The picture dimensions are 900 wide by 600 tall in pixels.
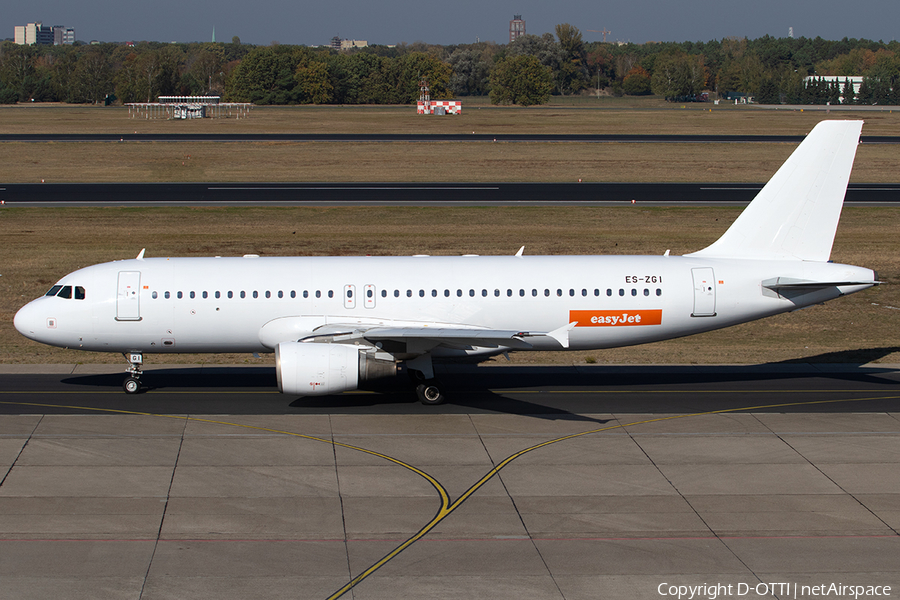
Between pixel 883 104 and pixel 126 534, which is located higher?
pixel 883 104

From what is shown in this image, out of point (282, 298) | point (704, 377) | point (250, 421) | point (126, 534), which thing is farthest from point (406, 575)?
point (704, 377)

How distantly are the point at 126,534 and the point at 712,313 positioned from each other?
1725 cm

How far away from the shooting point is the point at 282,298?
26062 mm

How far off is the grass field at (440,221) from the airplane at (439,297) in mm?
5747

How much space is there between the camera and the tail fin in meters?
27.4

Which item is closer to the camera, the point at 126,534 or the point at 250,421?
the point at 126,534

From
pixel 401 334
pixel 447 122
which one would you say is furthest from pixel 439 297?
pixel 447 122

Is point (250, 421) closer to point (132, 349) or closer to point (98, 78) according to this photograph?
point (132, 349)

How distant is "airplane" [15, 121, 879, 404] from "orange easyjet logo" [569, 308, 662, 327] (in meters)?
0.03

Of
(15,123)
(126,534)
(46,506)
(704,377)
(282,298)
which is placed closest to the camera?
(126,534)

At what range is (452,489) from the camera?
19.9 m

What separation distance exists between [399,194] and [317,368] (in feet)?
140

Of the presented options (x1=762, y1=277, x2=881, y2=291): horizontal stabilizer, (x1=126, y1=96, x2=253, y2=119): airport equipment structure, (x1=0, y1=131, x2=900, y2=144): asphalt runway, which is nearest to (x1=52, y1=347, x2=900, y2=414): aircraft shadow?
(x1=762, y1=277, x2=881, y2=291): horizontal stabilizer

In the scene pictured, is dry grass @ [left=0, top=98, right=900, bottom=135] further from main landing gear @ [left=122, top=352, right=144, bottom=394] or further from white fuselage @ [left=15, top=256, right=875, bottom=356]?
main landing gear @ [left=122, top=352, right=144, bottom=394]
